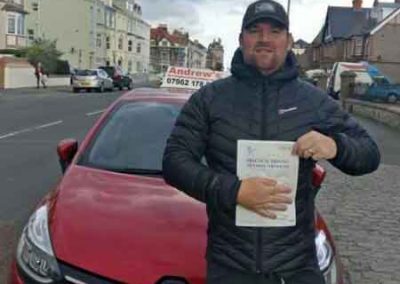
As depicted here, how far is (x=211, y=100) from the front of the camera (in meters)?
2.72

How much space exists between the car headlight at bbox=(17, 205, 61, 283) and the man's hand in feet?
4.82

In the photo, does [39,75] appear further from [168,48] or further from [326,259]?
[168,48]

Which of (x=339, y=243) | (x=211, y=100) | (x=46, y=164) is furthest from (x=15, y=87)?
(x=211, y=100)

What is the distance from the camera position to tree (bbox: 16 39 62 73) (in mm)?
49094

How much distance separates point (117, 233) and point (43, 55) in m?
49.3

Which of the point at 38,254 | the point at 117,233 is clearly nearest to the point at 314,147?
the point at 117,233

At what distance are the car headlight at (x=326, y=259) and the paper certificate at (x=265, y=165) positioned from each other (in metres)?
0.95

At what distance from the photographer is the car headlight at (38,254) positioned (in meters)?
3.32

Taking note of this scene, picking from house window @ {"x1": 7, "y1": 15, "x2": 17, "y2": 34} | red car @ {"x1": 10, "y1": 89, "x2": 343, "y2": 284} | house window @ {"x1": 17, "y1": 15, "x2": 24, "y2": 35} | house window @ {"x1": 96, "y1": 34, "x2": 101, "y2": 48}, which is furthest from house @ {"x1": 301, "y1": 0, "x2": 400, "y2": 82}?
red car @ {"x1": 10, "y1": 89, "x2": 343, "y2": 284}

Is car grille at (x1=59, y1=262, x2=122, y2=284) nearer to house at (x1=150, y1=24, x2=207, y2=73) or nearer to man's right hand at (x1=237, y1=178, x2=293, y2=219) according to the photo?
man's right hand at (x1=237, y1=178, x2=293, y2=219)

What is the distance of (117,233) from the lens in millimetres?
3479

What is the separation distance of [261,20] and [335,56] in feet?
241

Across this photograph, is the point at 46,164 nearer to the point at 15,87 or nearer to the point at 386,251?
the point at 386,251

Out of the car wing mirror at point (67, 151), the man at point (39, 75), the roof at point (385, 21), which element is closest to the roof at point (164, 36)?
the roof at point (385, 21)
